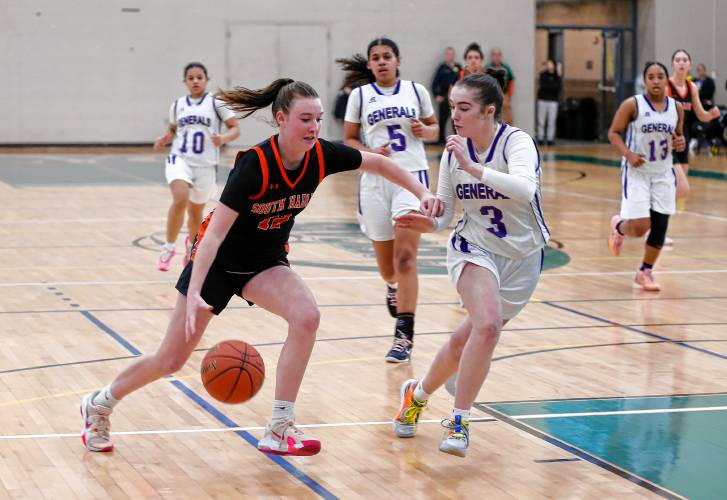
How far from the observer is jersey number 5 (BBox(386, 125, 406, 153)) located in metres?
7.52

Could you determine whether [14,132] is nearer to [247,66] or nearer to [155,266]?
[247,66]

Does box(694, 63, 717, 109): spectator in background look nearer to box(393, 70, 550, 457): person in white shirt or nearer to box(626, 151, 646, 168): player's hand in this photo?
box(626, 151, 646, 168): player's hand

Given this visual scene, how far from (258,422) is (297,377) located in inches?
29.2

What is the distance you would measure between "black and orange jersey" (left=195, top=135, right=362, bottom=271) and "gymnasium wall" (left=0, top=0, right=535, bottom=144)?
21.0 m

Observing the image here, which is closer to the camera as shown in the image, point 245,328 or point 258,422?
point 258,422

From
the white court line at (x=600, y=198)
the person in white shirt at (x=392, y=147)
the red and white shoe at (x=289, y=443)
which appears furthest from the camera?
the white court line at (x=600, y=198)

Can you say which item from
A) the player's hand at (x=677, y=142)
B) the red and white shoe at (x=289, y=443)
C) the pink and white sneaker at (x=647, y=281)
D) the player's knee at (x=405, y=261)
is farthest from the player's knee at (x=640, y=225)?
the red and white shoe at (x=289, y=443)

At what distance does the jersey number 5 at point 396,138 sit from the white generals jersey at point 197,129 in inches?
135

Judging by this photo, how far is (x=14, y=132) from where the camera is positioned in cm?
2550

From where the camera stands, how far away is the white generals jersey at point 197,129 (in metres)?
10.7

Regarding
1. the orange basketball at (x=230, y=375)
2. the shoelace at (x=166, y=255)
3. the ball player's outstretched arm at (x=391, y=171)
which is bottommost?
the shoelace at (x=166, y=255)

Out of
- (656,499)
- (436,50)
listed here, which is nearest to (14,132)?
(436,50)

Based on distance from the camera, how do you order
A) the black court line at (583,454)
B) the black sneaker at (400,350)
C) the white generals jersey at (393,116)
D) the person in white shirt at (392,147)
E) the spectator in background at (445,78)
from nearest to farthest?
the black court line at (583,454)
the black sneaker at (400,350)
the person in white shirt at (392,147)
the white generals jersey at (393,116)
the spectator in background at (445,78)

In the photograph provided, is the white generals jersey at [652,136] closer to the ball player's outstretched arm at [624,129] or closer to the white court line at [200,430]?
the ball player's outstretched arm at [624,129]
